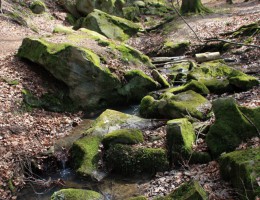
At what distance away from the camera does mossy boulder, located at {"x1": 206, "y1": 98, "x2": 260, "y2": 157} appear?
8.09m

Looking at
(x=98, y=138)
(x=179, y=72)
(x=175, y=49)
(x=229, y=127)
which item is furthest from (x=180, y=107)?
(x=175, y=49)

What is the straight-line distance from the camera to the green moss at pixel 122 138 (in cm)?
941

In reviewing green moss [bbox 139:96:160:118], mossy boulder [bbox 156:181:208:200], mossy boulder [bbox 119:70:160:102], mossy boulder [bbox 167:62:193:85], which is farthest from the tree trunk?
mossy boulder [bbox 156:181:208:200]

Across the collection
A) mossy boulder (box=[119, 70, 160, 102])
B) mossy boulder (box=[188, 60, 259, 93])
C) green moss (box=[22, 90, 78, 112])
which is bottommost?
green moss (box=[22, 90, 78, 112])

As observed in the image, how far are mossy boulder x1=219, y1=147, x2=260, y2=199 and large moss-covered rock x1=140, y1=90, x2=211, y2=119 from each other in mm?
3325

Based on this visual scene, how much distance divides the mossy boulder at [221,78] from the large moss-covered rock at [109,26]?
7913 millimetres

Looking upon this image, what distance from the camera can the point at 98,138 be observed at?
9.98 metres

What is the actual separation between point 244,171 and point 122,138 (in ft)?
13.0

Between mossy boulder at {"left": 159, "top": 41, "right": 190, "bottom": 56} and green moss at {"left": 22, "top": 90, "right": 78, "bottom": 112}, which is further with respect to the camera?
mossy boulder at {"left": 159, "top": 41, "right": 190, "bottom": 56}

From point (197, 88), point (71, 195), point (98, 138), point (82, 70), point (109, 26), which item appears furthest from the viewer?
point (109, 26)

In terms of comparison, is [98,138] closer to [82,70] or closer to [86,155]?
[86,155]

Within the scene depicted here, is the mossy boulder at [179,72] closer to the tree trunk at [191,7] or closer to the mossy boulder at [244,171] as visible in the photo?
the mossy boulder at [244,171]

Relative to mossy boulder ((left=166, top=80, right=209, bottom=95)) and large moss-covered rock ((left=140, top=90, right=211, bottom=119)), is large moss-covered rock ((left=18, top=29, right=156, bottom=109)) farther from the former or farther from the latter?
large moss-covered rock ((left=140, top=90, right=211, bottom=119))

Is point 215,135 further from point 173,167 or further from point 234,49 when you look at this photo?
point 234,49
